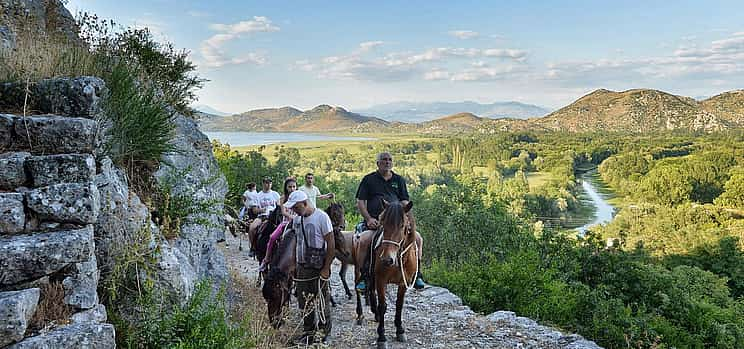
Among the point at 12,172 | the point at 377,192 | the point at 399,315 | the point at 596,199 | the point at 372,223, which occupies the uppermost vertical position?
the point at 12,172

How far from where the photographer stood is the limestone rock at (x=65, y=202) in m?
3.51

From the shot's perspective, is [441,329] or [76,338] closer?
[76,338]

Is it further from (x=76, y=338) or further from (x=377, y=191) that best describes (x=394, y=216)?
(x=76, y=338)

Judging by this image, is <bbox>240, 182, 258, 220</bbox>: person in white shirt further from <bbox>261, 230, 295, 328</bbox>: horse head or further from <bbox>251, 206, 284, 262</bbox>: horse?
<bbox>261, 230, 295, 328</bbox>: horse head

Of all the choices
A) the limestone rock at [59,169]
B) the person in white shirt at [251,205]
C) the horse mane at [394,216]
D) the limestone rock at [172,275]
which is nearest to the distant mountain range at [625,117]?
the person in white shirt at [251,205]

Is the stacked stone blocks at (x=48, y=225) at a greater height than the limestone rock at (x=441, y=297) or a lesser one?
greater

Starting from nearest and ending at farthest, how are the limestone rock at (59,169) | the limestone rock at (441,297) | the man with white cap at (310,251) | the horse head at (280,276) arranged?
the limestone rock at (59,169) < the man with white cap at (310,251) < the horse head at (280,276) < the limestone rock at (441,297)

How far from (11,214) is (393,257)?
12.8 feet

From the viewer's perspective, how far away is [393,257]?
6.00m

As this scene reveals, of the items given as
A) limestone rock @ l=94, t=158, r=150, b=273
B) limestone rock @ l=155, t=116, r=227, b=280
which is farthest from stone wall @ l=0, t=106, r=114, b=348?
limestone rock @ l=155, t=116, r=227, b=280

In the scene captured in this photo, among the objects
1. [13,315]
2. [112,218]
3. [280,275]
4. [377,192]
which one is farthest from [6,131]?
[377,192]

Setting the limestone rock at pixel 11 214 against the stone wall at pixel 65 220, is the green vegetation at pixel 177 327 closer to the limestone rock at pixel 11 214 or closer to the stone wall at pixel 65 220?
the stone wall at pixel 65 220

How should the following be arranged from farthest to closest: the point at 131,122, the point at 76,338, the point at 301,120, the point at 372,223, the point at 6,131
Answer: the point at 301,120 < the point at 372,223 < the point at 131,122 < the point at 6,131 < the point at 76,338

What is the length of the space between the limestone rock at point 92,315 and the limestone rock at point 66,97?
164 cm
